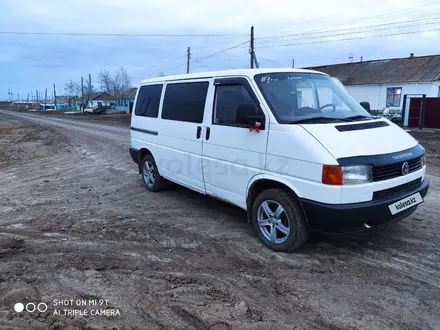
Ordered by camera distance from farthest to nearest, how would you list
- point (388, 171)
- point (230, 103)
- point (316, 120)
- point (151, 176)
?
1. point (151, 176)
2. point (230, 103)
3. point (316, 120)
4. point (388, 171)

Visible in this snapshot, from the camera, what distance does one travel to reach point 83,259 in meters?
3.94

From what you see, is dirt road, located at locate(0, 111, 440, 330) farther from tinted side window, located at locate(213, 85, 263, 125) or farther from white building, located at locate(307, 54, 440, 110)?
white building, located at locate(307, 54, 440, 110)

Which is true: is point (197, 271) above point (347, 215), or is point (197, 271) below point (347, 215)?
below

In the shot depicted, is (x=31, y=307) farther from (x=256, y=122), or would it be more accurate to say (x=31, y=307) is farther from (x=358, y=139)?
(x=358, y=139)

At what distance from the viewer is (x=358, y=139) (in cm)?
371

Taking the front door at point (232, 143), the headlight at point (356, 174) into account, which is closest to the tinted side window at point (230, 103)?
the front door at point (232, 143)

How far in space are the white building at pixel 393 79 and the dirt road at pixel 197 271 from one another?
2876 cm

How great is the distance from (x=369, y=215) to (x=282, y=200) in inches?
35.3

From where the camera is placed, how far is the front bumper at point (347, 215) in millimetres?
3504

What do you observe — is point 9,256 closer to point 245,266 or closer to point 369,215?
point 245,266

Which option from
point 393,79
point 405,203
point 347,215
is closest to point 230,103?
point 347,215

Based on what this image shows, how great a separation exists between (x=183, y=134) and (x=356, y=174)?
2793 mm

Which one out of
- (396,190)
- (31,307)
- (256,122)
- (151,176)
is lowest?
(31,307)

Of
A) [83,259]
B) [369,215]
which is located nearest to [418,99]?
[369,215]
